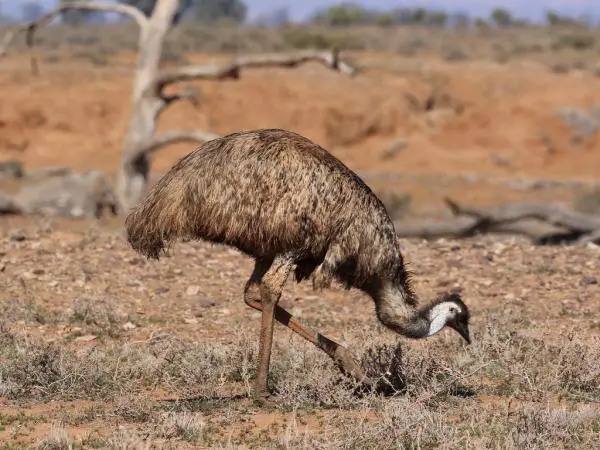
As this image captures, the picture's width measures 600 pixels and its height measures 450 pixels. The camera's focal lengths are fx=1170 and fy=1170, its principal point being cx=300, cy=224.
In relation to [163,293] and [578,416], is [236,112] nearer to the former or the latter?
[163,293]

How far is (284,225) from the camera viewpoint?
675 cm

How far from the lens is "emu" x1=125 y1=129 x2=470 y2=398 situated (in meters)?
6.77

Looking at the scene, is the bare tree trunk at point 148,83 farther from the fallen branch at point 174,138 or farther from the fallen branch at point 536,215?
the fallen branch at point 536,215

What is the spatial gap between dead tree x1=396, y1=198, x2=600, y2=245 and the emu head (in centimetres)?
776

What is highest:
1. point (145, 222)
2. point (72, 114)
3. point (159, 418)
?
point (145, 222)

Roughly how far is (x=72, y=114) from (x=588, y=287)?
23257 millimetres

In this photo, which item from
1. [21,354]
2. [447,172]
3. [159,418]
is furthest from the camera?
[447,172]

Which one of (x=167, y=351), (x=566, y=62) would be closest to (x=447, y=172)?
(x=566, y=62)

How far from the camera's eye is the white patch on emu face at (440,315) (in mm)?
7402

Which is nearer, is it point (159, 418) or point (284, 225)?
point (159, 418)

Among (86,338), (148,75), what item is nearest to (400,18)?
(148,75)

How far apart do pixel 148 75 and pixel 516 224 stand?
20.3ft

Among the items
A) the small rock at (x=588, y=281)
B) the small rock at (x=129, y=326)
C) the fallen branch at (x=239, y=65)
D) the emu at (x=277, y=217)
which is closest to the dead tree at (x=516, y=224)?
the fallen branch at (x=239, y=65)

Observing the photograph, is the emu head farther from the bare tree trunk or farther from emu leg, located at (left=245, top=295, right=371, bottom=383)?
the bare tree trunk
